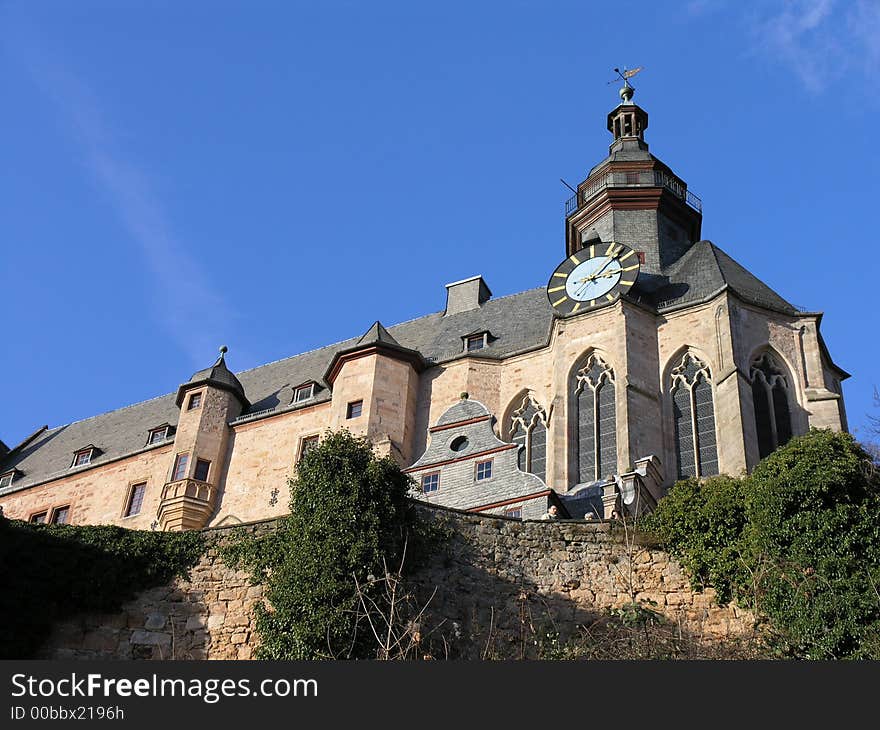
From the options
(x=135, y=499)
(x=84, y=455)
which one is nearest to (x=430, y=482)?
(x=135, y=499)

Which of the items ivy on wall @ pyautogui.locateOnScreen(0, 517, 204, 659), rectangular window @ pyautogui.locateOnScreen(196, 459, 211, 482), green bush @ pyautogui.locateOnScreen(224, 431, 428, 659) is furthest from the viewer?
rectangular window @ pyautogui.locateOnScreen(196, 459, 211, 482)

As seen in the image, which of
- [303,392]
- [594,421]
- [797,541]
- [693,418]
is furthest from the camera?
[303,392]

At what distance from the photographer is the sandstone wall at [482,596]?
67.1 feet

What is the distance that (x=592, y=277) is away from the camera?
116 ft

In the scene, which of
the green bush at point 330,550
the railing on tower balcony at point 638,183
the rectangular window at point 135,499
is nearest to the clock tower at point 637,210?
the railing on tower balcony at point 638,183

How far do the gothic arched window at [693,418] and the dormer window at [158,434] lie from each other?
1658cm

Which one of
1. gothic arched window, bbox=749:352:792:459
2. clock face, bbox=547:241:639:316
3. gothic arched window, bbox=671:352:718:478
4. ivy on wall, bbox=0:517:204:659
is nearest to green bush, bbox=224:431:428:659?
ivy on wall, bbox=0:517:204:659

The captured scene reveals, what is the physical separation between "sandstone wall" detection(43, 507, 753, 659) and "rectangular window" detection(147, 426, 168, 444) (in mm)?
19439

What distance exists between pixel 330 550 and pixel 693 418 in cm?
1407

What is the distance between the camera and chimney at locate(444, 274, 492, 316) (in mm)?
41750

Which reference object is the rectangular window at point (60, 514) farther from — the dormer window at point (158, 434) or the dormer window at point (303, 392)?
the dormer window at point (303, 392)

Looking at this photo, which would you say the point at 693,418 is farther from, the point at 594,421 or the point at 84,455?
the point at 84,455

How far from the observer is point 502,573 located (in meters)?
21.9

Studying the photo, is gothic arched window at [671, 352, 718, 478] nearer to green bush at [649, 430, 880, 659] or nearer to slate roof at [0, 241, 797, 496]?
slate roof at [0, 241, 797, 496]
